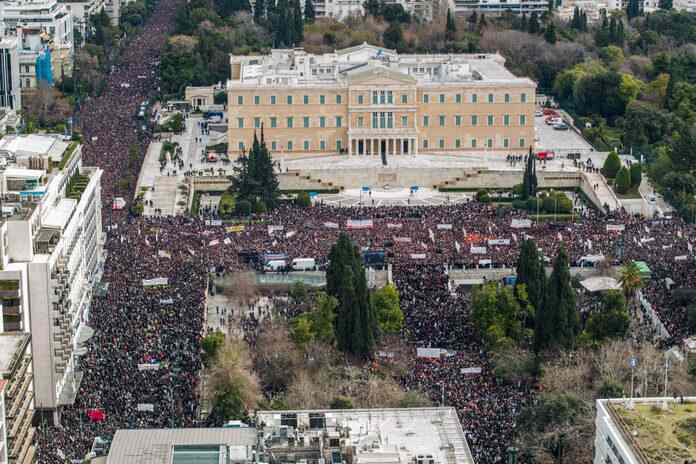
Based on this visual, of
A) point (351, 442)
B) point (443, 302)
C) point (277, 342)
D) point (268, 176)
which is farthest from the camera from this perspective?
point (268, 176)

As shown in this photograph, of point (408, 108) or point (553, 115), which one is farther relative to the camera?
point (553, 115)

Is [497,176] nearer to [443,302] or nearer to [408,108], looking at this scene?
[408,108]

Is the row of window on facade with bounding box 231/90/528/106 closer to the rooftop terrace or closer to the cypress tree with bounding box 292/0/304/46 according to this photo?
the cypress tree with bounding box 292/0/304/46

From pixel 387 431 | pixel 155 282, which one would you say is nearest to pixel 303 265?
pixel 155 282

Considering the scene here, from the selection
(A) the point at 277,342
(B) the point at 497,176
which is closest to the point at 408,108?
(B) the point at 497,176

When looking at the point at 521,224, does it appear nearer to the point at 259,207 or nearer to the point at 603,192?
the point at 603,192
